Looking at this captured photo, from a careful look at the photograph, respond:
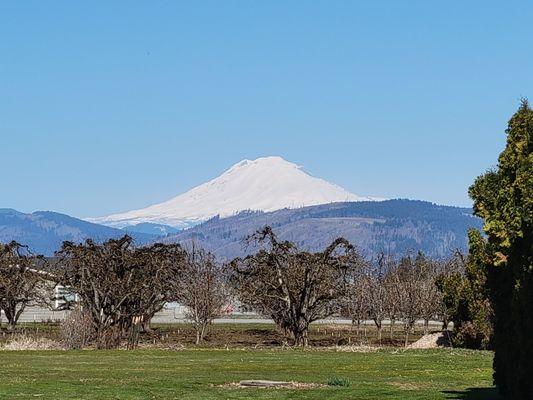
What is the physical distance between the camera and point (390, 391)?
25.8 m

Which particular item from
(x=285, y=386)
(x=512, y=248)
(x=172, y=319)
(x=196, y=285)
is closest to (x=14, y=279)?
(x=196, y=285)

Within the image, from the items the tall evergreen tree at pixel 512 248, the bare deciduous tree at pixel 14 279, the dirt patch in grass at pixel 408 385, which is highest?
the bare deciduous tree at pixel 14 279

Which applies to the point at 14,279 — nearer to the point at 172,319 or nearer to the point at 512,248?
the point at 172,319

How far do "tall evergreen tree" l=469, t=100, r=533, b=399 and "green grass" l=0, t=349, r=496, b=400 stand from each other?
211 cm

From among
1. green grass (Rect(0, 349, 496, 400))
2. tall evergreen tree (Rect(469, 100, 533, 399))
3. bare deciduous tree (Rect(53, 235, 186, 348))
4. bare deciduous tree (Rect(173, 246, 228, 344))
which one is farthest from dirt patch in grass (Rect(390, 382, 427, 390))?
bare deciduous tree (Rect(173, 246, 228, 344))

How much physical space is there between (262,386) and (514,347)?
24.2 feet

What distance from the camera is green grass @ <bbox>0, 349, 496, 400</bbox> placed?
25.0 metres

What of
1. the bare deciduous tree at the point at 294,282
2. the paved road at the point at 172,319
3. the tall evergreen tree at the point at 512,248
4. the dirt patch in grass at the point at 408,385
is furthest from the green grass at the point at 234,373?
the paved road at the point at 172,319

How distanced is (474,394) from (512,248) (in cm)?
521

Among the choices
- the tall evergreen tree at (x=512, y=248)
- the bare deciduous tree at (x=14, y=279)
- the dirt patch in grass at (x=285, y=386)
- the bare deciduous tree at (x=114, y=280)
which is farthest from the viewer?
the bare deciduous tree at (x=14, y=279)

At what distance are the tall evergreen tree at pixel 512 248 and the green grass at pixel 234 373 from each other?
2.11 meters

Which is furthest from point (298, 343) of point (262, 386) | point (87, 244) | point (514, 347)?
point (514, 347)

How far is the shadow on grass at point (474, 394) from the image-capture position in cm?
2373

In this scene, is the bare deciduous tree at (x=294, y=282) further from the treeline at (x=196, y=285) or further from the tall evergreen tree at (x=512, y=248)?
the tall evergreen tree at (x=512, y=248)
